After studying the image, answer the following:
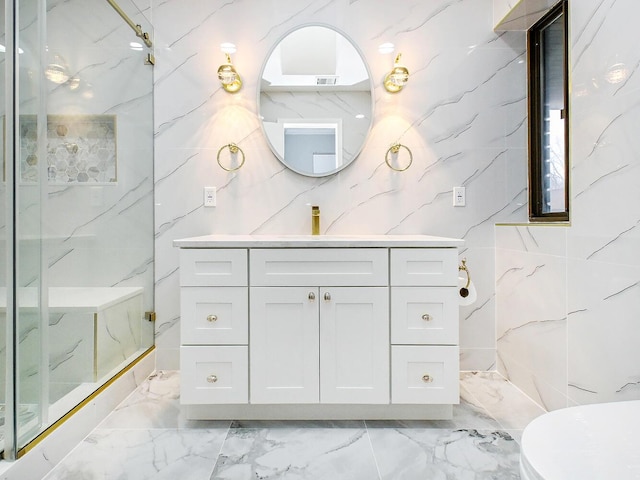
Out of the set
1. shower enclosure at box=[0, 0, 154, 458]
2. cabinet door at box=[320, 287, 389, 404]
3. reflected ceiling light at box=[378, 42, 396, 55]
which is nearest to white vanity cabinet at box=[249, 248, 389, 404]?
cabinet door at box=[320, 287, 389, 404]

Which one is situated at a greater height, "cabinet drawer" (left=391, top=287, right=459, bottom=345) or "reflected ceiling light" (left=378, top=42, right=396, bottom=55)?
"reflected ceiling light" (left=378, top=42, right=396, bottom=55)

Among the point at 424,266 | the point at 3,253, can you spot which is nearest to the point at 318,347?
the point at 424,266

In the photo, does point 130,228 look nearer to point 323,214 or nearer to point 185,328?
point 185,328

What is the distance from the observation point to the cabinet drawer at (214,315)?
160 cm

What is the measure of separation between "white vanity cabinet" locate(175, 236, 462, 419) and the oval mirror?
0.75 meters

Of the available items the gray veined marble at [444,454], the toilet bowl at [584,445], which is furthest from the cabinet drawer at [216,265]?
the toilet bowl at [584,445]

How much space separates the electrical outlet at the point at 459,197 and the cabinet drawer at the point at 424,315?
73cm

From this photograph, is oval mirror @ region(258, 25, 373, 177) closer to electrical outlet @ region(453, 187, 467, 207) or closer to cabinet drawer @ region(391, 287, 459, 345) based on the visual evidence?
electrical outlet @ region(453, 187, 467, 207)

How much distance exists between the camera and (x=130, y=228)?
197 centimetres

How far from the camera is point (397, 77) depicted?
2.09 m

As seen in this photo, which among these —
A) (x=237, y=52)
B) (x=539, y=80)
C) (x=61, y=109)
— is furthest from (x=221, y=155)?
(x=539, y=80)

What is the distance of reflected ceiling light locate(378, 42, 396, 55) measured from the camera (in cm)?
215

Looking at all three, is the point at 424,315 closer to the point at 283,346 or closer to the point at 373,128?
the point at 283,346

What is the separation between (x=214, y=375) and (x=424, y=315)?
91 cm
